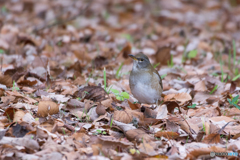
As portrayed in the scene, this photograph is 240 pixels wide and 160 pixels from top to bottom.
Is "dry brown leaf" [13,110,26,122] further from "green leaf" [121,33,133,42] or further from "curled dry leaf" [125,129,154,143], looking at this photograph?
"green leaf" [121,33,133,42]

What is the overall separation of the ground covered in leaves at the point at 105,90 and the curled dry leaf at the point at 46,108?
0.01 m

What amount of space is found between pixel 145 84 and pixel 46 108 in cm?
176

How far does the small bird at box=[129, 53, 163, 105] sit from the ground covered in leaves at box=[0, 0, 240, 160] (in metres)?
0.24

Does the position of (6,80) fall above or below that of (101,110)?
above

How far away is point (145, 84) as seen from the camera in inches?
202

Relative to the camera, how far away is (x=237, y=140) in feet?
12.3

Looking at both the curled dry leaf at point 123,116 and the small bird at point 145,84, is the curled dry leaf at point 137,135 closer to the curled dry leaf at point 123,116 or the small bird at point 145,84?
the curled dry leaf at point 123,116

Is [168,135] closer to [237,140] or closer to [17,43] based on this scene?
[237,140]

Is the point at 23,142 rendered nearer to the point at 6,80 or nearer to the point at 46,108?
the point at 46,108

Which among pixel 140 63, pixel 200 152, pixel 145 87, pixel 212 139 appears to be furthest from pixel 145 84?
pixel 200 152

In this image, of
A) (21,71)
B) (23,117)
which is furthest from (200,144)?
(21,71)

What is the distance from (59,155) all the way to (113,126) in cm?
96

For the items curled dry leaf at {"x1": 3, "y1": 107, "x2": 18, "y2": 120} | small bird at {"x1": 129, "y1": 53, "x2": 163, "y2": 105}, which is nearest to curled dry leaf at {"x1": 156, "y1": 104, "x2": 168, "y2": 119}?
small bird at {"x1": 129, "y1": 53, "x2": 163, "y2": 105}

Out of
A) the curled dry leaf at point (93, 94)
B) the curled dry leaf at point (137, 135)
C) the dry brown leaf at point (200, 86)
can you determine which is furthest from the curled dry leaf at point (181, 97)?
the curled dry leaf at point (137, 135)
